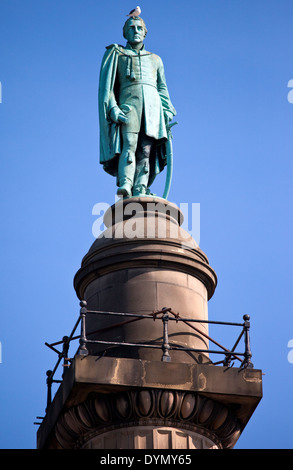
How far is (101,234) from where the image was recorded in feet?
119

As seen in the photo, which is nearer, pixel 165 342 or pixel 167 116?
pixel 165 342

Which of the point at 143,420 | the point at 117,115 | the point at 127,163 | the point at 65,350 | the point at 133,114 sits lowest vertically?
the point at 143,420

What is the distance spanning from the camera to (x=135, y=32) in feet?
127

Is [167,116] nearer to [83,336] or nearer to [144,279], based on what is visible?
[144,279]

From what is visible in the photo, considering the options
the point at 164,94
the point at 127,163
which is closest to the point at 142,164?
the point at 127,163

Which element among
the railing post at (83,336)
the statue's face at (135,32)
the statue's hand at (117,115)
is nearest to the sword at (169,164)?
the statue's hand at (117,115)

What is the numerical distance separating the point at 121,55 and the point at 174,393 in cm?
1070

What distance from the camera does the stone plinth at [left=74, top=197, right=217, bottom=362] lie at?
33.9 metres

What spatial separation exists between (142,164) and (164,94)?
2.40 meters

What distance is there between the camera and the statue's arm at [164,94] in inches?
1532

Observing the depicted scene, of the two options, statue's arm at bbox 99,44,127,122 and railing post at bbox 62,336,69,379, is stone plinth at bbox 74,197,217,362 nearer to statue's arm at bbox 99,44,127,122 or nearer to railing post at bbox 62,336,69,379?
railing post at bbox 62,336,69,379

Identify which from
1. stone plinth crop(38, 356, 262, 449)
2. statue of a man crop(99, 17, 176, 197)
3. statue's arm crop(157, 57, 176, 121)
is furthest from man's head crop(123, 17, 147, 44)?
stone plinth crop(38, 356, 262, 449)

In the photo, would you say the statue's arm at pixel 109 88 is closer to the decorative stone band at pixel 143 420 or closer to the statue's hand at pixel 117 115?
the statue's hand at pixel 117 115

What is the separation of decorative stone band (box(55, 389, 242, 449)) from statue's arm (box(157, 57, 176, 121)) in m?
9.49
